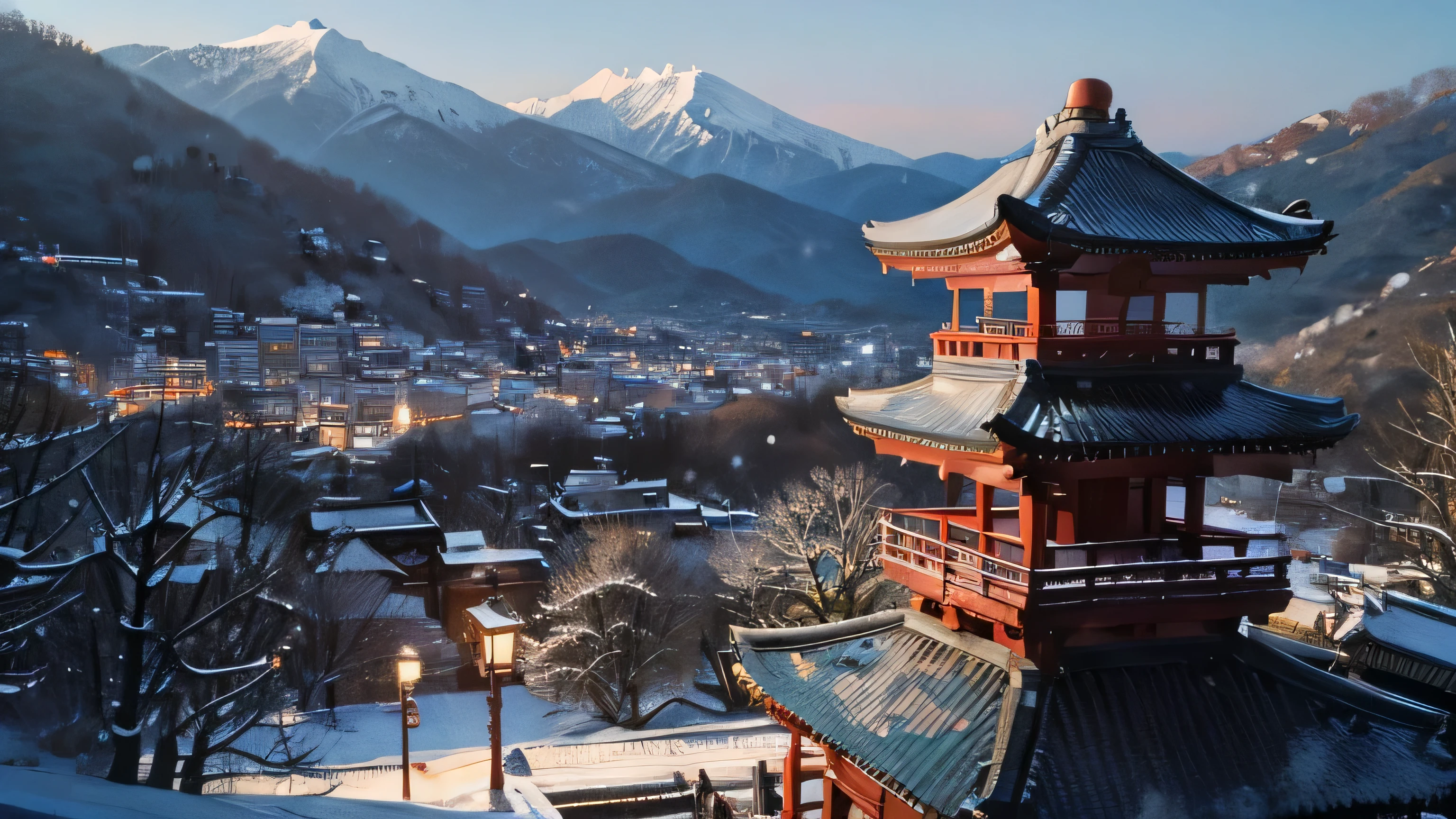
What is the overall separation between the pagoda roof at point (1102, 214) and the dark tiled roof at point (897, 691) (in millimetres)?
2656

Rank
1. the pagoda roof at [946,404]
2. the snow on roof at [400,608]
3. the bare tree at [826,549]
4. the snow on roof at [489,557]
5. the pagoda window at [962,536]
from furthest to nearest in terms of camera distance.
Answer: the snow on roof at [489,557]
the snow on roof at [400,608]
the bare tree at [826,549]
the pagoda window at [962,536]
the pagoda roof at [946,404]

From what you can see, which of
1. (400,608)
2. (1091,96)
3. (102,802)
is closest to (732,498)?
(400,608)

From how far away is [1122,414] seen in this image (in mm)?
5367

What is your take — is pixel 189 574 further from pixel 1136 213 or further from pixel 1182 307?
pixel 1182 307

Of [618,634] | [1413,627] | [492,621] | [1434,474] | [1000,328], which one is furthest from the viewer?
[618,634]

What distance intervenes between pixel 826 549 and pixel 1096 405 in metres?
12.9

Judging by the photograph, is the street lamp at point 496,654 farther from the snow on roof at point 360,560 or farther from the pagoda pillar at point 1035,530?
the snow on roof at point 360,560

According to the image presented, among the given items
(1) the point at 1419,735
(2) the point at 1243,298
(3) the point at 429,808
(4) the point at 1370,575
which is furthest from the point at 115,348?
(2) the point at 1243,298

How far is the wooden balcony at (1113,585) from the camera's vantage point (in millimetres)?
5316

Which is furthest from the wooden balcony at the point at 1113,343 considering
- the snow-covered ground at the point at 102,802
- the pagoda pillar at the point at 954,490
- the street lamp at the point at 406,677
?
the street lamp at the point at 406,677

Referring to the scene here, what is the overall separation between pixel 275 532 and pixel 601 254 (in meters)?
45.0

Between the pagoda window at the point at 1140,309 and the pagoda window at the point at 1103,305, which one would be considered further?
the pagoda window at the point at 1140,309

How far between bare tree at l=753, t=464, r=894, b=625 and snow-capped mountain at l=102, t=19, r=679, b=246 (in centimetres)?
4769

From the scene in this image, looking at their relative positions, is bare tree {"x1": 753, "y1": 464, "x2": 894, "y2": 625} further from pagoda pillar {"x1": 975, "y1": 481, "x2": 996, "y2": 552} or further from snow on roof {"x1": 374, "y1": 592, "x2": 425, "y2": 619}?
snow on roof {"x1": 374, "y1": 592, "x2": 425, "y2": 619}
